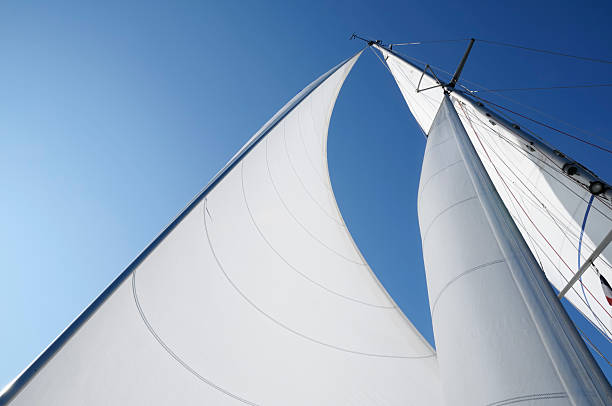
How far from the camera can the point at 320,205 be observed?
3.40 m

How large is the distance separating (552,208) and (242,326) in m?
4.45

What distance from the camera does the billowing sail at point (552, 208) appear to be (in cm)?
325

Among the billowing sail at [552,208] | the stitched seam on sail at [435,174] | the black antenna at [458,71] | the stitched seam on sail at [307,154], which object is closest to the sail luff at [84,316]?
the stitched seam on sail at [435,174]

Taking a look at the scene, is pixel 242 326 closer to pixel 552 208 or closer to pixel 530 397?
pixel 530 397

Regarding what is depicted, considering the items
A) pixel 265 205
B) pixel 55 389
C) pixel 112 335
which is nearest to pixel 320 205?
pixel 265 205

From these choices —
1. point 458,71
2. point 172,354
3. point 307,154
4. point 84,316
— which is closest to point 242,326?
point 172,354

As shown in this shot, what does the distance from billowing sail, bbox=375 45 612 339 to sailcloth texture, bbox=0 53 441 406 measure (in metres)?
2.10

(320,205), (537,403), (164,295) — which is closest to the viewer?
(537,403)

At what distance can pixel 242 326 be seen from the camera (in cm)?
168

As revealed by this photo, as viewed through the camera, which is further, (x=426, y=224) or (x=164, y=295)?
(x=426, y=224)

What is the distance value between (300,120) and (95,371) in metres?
3.75

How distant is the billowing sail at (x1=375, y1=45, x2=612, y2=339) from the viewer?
10.7 ft

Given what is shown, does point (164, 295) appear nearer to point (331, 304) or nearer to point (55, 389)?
point (55, 389)

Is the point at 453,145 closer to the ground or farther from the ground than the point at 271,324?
farther from the ground
